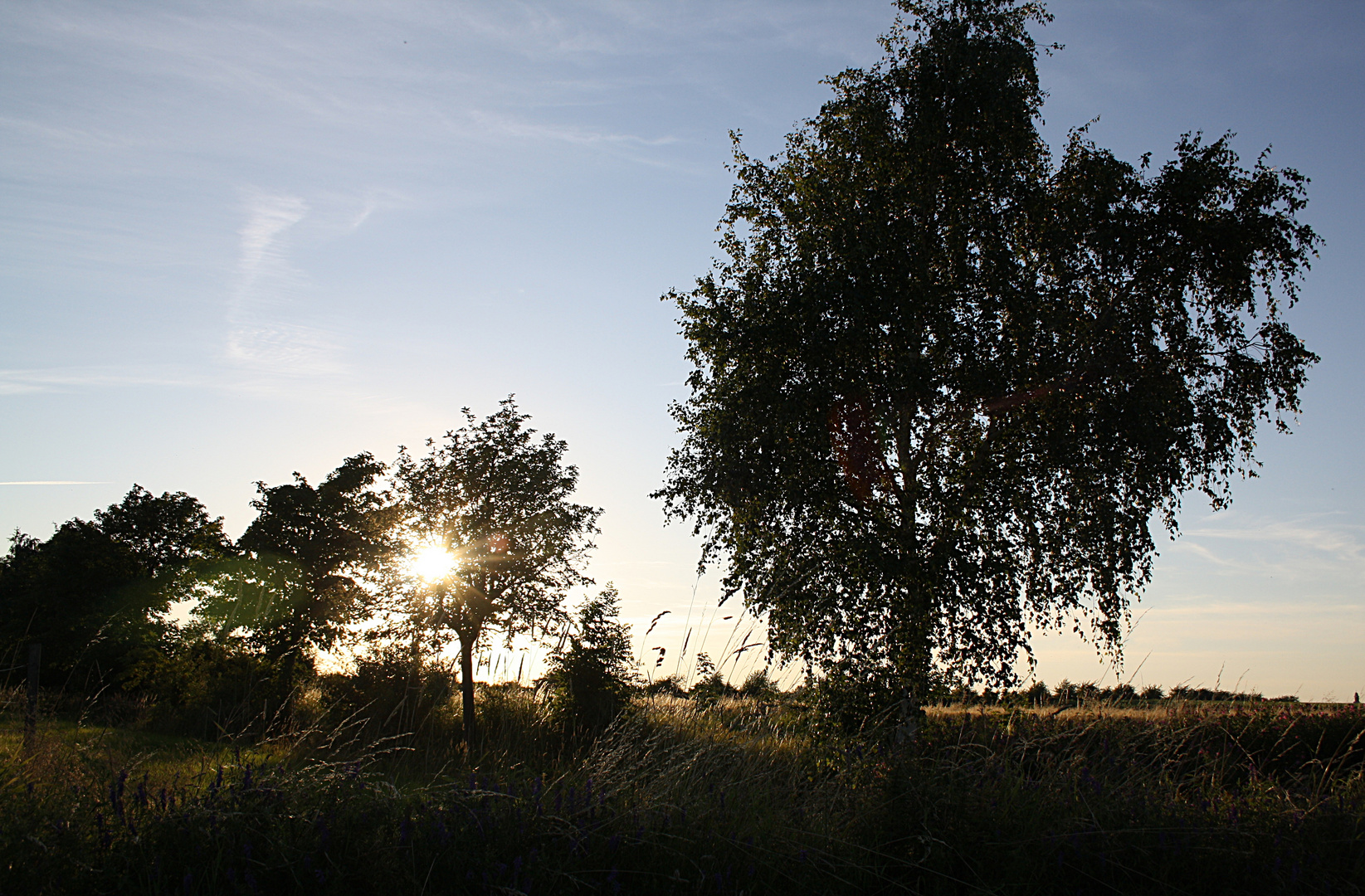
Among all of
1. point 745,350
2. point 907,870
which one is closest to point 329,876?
point 907,870

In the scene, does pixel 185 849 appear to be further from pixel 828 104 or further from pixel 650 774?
pixel 828 104

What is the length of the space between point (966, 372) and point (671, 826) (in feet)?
28.0

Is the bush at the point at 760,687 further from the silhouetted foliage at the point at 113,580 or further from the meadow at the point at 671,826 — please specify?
the silhouetted foliage at the point at 113,580

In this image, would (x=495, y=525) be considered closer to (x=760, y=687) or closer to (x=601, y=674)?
(x=601, y=674)

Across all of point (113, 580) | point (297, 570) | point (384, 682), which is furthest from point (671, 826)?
point (113, 580)

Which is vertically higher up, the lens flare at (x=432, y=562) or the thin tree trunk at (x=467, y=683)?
the lens flare at (x=432, y=562)

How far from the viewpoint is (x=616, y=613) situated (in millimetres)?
21594

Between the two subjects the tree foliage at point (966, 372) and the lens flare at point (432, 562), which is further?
the lens flare at point (432, 562)

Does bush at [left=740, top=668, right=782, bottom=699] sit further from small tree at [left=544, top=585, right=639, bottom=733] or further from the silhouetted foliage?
the silhouetted foliage

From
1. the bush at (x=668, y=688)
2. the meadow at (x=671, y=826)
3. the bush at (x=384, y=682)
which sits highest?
the bush at (x=668, y=688)

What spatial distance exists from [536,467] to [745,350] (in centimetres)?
1537

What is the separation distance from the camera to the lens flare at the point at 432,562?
24609mm

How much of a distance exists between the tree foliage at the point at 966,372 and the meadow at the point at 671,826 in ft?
16.8

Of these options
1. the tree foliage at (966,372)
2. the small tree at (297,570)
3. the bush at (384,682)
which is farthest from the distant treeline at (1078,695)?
the small tree at (297,570)
